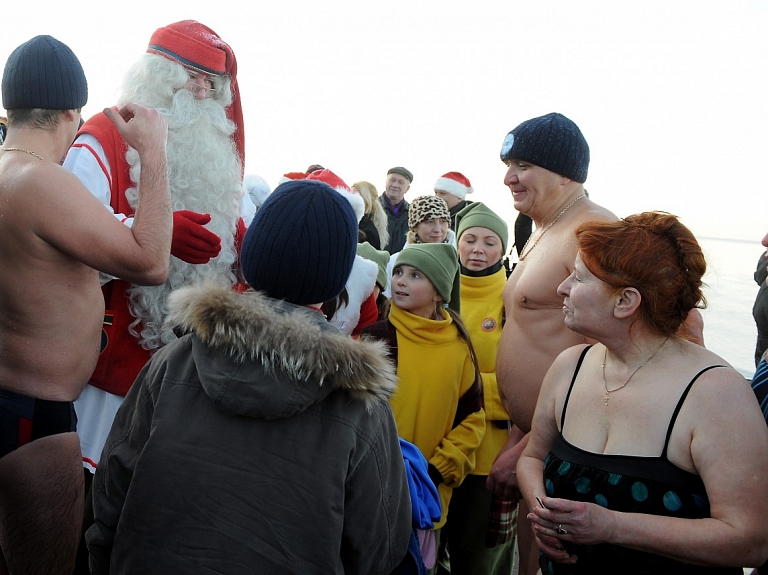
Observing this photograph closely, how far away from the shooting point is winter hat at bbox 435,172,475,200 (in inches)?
303

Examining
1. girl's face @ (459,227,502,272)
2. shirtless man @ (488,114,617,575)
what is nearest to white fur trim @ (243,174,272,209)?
girl's face @ (459,227,502,272)

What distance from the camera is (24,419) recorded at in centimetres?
214

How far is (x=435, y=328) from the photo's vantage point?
3084 millimetres

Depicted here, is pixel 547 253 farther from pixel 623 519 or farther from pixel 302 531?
pixel 302 531

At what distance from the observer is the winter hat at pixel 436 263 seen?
10.4 feet

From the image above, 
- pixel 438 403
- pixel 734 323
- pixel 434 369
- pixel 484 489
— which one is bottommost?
pixel 734 323

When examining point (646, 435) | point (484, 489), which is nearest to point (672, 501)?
point (646, 435)

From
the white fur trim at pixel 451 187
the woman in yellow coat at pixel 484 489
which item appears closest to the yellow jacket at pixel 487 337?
the woman in yellow coat at pixel 484 489

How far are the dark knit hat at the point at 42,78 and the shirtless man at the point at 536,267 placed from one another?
1.77m

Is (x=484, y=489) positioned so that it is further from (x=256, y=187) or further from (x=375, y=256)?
(x=256, y=187)

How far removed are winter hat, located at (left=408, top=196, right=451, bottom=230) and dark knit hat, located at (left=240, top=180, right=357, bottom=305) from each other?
3320mm

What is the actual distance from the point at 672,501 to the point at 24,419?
201 cm

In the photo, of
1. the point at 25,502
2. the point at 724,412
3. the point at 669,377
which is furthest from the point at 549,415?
the point at 25,502

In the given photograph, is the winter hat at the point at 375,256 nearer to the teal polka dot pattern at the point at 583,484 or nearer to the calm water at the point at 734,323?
the teal polka dot pattern at the point at 583,484
